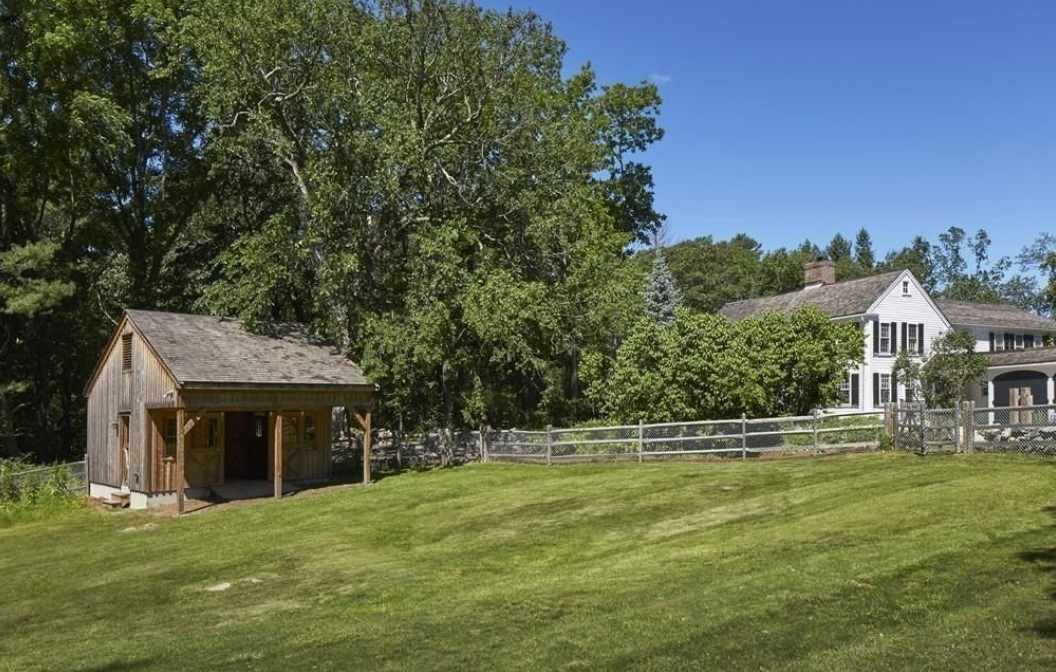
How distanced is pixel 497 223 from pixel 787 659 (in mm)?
27572

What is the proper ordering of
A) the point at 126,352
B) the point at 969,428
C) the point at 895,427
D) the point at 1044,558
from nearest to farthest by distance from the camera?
the point at 1044,558 < the point at 969,428 < the point at 895,427 < the point at 126,352

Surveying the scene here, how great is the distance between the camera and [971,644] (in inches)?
340

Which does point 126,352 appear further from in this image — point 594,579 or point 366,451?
point 594,579

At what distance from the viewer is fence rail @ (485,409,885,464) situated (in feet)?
79.7

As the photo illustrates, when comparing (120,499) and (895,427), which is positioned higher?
(895,427)

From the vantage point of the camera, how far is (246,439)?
30.3m

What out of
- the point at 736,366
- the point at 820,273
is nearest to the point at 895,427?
the point at 736,366

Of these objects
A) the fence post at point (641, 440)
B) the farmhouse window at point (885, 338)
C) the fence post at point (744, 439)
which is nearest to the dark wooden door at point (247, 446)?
the fence post at point (641, 440)

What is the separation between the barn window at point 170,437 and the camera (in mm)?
26438

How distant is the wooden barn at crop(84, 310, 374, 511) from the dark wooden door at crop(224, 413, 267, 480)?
3 centimetres

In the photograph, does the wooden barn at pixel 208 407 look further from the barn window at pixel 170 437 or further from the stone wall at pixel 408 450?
the stone wall at pixel 408 450

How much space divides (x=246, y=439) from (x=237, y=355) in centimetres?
463

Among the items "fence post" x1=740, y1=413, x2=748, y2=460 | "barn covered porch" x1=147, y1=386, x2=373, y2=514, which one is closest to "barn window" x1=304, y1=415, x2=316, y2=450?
"barn covered porch" x1=147, y1=386, x2=373, y2=514

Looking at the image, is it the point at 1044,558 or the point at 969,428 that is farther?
the point at 969,428
